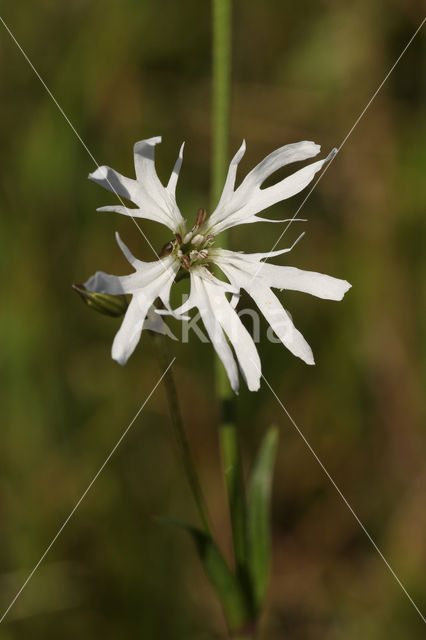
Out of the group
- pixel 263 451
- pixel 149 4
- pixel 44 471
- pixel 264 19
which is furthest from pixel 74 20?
pixel 263 451

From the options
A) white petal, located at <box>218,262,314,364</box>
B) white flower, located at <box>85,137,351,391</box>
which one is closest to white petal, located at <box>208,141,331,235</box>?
white flower, located at <box>85,137,351,391</box>

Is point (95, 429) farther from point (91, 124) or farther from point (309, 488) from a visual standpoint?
point (91, 124)

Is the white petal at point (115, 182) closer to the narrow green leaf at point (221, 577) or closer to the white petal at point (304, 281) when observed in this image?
the white petal at point (304, 281)

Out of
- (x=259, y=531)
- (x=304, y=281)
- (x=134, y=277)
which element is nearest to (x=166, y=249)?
(x=134, y=277)

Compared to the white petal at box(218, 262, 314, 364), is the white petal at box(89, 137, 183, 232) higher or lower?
higher

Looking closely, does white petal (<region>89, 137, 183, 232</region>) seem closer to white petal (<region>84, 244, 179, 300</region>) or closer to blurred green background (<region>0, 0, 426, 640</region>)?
white petal (<region>84, 244, 179, 300</region>)

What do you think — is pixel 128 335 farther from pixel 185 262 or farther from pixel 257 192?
pixel 257 192

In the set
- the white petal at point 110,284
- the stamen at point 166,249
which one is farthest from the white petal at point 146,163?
the white petal at point 110,284
